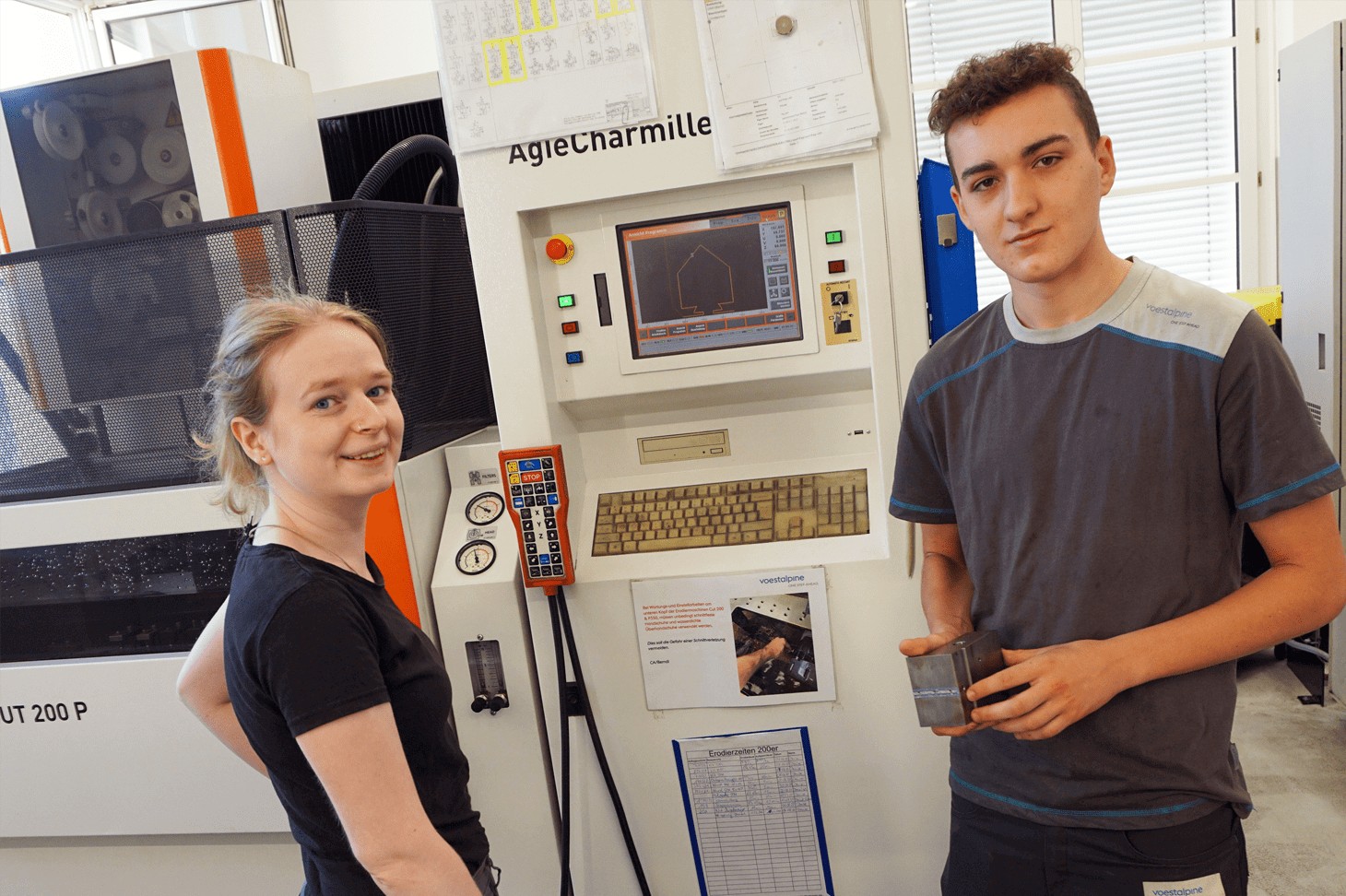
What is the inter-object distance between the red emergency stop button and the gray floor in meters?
2.10

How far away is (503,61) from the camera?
5.97ft

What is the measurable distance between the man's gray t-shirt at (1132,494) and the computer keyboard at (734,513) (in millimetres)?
660

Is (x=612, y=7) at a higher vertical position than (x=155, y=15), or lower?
lower

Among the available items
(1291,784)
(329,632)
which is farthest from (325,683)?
(1291,784)

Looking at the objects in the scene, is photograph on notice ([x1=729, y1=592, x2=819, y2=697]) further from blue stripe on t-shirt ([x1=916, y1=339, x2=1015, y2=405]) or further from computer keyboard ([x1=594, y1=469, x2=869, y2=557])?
blue stripe on t-shirt ([x1=916, y1=339, x2=1015, y2=405])

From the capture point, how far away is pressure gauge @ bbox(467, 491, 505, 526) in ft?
6.86

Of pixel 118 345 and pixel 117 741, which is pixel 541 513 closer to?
pixel 118 345

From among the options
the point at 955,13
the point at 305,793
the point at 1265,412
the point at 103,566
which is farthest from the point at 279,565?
the point at 955,13

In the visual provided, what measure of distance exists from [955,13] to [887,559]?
3645mm

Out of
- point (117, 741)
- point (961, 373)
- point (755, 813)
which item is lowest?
point (755, 813)

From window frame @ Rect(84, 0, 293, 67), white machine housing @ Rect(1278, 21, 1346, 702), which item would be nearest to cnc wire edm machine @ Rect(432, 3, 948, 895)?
white machine housing @ Rect(1278, 21, 1346, 702)

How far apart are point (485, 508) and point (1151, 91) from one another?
13.2ft

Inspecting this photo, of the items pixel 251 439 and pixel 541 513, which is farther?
pixel 541 513

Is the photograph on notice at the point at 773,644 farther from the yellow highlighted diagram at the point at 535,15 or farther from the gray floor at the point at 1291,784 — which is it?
the gray floor at the point at 1291,784
